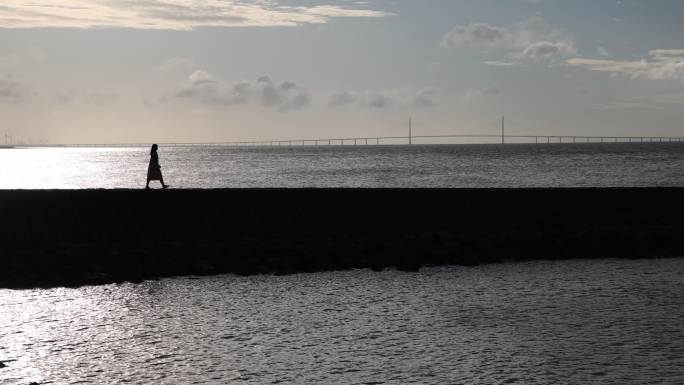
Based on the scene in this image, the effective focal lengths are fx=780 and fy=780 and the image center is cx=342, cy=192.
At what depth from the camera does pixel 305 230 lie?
24.8 meters

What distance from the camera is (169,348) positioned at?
12.9 meters

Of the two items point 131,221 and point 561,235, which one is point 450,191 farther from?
point 131,221

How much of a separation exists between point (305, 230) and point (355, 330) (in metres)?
10.8

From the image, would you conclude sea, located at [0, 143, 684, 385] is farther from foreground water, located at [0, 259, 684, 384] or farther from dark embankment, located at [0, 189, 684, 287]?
dark embankment, located at [0, 189, 684, 287]

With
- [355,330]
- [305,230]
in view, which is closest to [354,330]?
[355,330]

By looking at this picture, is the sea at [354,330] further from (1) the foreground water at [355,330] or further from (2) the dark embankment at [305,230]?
(2) the dark embankment at [305,230]

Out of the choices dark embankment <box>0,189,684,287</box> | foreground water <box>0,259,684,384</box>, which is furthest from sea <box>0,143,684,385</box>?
dark embankment <box>0,189,684,287</box>

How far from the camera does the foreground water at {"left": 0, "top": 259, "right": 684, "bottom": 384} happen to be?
38.2ft

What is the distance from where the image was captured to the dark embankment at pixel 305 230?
68.1ft

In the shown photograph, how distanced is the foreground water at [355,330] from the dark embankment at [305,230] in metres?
1.72

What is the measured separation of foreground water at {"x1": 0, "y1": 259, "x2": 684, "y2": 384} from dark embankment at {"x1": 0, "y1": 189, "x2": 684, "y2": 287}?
1.72 m

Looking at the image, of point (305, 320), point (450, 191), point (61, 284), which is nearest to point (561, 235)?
point (450, 191)

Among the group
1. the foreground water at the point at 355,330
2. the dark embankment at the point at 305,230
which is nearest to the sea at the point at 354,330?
the foreground water at the point at 355,330

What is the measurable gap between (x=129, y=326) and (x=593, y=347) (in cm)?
824
